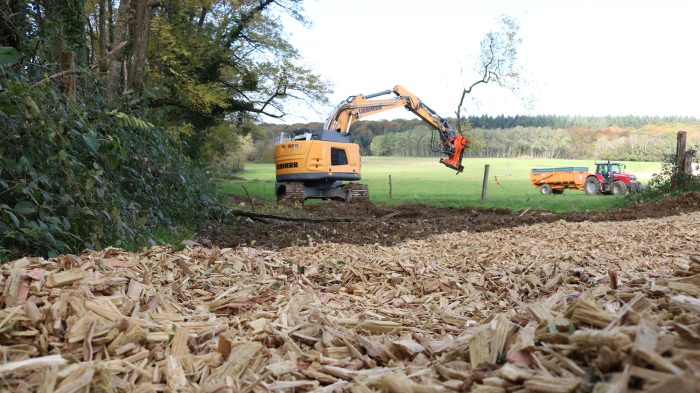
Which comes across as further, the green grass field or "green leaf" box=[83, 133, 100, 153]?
the green grass field

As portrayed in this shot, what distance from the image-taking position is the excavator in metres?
17.1

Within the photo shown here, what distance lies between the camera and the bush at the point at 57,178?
14.3 feet

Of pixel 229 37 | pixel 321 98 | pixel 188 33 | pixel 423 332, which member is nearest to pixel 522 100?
pixel 321 98

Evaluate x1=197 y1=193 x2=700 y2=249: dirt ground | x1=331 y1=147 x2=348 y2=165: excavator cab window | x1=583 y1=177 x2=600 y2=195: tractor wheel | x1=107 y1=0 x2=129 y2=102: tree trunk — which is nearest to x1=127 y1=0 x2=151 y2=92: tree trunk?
x1=107 y1=0 x2=129 y2=102: tree trunk

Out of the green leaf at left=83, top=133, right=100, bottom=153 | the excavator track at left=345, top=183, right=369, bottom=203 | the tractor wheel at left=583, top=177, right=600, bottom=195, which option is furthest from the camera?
the tractor wheel at left=583, top=177, right=600, bottom=195

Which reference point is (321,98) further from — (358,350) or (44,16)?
(358,350)

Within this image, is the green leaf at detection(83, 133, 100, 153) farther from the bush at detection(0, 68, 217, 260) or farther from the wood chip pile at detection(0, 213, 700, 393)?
the wood chip pile at detection(0, 213, 700, 393)

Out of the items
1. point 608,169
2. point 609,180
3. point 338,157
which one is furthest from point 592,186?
point 338,157

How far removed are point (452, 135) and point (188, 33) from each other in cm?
1058

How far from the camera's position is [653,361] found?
135 cm

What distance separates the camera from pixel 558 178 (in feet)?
97.5

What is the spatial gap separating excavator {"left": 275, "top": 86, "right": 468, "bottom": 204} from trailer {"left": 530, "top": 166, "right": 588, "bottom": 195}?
12847mm

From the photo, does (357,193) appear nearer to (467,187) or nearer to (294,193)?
(294,193)

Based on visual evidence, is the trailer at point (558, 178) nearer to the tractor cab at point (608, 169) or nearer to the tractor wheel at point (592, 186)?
the tractor wheel at point (592, 186)
